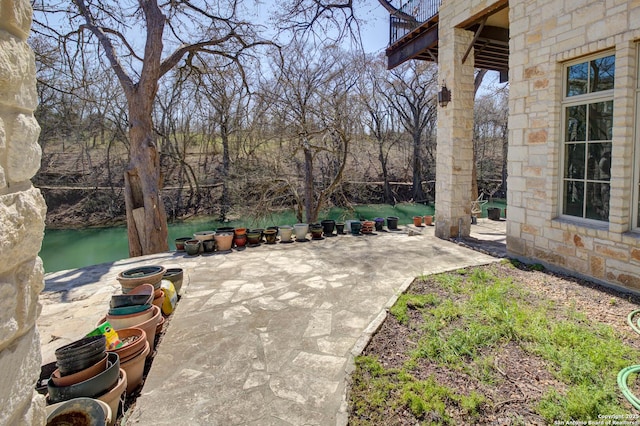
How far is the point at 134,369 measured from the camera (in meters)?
2.31

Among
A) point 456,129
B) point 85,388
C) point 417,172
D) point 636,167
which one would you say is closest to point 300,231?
point 456,129

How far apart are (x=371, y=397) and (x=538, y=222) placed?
368 cm

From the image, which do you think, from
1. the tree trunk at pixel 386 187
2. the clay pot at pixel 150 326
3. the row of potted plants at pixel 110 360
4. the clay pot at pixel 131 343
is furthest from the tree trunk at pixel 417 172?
the clay pot at pixel 131 343

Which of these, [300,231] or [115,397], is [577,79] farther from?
[115,397]

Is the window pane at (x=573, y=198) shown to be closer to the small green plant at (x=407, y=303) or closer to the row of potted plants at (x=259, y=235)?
the small green plant at (x=407, y=303)

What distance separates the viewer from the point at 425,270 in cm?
459

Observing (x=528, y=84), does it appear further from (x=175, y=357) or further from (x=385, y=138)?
(x=385, y=138)

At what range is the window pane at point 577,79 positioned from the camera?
398 cm

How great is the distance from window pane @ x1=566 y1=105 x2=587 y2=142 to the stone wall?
0.10 metres

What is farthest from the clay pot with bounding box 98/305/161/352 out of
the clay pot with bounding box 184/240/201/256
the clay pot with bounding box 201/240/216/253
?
the clay pot with bounding box 201/240/216/253

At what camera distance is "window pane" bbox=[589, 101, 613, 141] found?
3.75m

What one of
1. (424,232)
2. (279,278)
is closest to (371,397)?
(279,278)

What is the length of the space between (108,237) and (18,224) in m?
15.5

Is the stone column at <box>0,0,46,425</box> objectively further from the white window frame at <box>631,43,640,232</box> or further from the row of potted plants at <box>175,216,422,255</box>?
the row of potted plants at <box>175,216,422,255</box>
